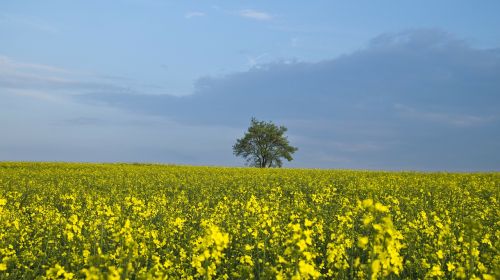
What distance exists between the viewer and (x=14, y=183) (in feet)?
94.8

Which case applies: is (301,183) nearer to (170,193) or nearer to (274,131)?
(170,193)

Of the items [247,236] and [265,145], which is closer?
[247,236]

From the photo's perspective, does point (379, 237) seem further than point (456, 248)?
No

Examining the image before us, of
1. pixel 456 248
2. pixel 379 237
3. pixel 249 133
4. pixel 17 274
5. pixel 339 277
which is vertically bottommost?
pixel 17 274

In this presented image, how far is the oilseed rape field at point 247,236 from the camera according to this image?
21.2 feet

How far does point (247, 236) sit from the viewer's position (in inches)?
496

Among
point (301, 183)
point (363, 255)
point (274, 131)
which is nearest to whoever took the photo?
point (363, 255)

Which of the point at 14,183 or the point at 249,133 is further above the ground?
the point at 249,133

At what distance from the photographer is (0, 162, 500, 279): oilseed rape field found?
6.45 meters

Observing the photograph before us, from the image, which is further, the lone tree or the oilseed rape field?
the lone tree

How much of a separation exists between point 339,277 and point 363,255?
2.76m

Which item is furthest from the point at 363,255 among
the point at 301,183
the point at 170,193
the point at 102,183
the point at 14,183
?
the point at 14,183

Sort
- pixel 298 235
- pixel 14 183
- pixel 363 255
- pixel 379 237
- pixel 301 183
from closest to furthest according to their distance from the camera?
1. pixel 379 237
2. pixel 298 235
3. pixel 363 255
4. pixel 14 183
5. pixel 301 183

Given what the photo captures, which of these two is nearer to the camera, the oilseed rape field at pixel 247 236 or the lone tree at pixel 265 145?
the oilseed rape field at pixel 247 236
